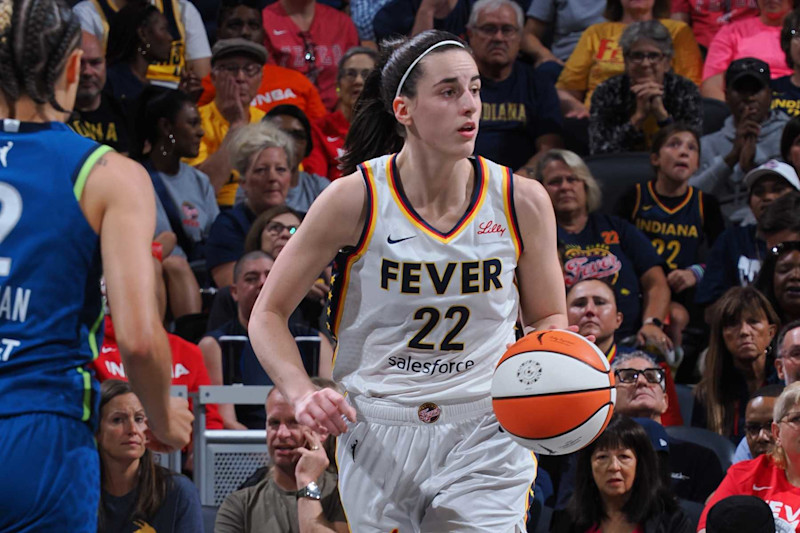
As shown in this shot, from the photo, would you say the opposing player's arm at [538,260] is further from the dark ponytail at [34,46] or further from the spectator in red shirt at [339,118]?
the spectator in red shirt at [339,118]

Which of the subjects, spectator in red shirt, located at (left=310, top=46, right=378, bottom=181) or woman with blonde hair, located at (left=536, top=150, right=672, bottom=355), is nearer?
woman with blonde hair, located at (left=536, top=150, right=672, bottom=355)

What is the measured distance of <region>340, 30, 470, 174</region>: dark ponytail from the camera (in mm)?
3797

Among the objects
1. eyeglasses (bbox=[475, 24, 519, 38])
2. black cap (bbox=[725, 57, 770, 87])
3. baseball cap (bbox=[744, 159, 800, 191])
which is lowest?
baseball cap (bbox=[744, 159, 800, 191])

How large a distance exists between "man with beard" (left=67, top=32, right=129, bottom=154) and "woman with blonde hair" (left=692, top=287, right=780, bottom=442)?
4.41 m

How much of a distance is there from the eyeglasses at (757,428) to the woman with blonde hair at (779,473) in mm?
325

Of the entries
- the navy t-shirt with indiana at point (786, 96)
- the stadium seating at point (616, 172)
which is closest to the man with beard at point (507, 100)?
the stadium seating at point (616, 172)

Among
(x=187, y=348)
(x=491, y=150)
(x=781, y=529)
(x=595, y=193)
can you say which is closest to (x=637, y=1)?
(x=491, y=150)

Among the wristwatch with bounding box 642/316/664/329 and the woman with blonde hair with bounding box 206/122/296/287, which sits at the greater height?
Answer: the woman with blonde hair with bounding box 206/122/296/287

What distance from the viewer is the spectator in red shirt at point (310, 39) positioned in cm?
1035

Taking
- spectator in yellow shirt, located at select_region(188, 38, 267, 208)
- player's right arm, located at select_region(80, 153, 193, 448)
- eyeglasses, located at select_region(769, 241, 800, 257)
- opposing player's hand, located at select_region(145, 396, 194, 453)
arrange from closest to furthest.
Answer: player's right arm, located at select_region(80, 153, 193, 448)
opposing player's hand, located at select_region(145, 396, 194, 453)
eyeglasses, located at select_region(769, 241, 800, 257)
spectator in yellow shirt, located at select_region(188, 38, 267, 208)

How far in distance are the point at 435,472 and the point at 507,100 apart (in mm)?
5901

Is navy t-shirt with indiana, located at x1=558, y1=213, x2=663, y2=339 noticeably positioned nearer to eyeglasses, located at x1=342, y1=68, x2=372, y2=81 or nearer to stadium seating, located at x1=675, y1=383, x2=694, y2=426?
stadium seating, located at x1=675, y1=383, x2=694, y2=426

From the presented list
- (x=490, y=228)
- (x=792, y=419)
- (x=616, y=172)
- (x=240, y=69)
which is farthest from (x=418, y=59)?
(x=240, y=69)

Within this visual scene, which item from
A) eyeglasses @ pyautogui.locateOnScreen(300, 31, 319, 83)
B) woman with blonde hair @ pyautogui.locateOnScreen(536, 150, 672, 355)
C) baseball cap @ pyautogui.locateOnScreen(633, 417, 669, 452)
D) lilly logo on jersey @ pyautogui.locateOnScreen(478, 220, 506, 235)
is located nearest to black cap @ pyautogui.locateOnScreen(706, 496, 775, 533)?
baseball cap @ pyautogui.locateOnScreen(633, 417, 669, 452)
